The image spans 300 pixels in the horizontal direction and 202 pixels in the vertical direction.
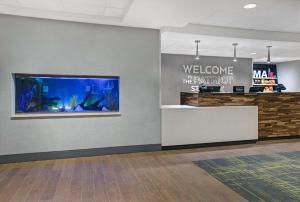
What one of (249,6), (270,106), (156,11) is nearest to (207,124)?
(270,106)

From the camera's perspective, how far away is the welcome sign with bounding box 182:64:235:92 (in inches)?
344

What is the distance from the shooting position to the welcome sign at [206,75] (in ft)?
28.7

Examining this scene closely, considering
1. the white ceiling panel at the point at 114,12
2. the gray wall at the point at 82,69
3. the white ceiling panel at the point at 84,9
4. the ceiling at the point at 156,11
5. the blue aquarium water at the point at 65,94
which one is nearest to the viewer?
the ceiling at the point at 156,11

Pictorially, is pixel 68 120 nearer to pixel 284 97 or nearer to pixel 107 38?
pixel 107 38

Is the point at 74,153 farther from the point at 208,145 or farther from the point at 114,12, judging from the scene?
the point at 208,145

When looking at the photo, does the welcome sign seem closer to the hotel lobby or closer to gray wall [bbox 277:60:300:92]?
the hotel lobby

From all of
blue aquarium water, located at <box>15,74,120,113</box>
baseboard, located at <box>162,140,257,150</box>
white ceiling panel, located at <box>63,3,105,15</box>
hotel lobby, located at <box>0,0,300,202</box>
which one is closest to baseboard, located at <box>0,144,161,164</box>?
hotel lobby, located at <box>0,0,300,202</box>

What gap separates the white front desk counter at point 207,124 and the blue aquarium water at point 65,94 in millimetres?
1346

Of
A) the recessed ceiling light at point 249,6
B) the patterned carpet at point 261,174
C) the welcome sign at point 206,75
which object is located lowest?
the patterned carpet at point 261,174

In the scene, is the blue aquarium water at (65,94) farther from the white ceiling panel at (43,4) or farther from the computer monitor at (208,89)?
the computer monitor at (208,89)

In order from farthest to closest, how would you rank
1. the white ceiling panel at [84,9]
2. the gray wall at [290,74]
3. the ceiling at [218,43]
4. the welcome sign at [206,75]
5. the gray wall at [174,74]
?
the gray wall at [290,74]
the welcome sign at [206,75]
the gray wall at [174,74]
the ceiling at [218,43]
the white ceiling panel at [84,9]

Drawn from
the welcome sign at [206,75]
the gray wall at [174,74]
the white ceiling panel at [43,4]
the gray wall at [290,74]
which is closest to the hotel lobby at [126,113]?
the white ceiling panel at [43,4]

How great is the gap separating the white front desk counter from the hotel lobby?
0.03 meters

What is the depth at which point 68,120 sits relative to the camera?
15.5 ft
